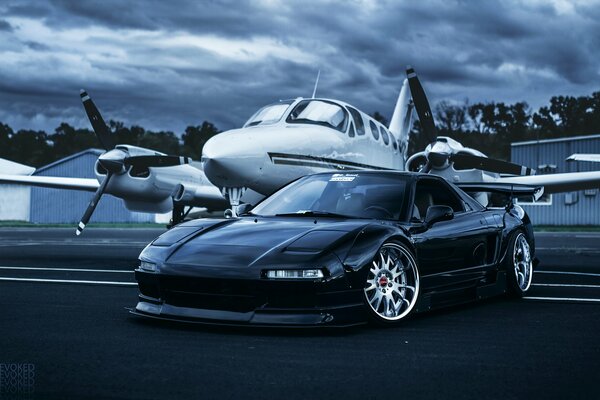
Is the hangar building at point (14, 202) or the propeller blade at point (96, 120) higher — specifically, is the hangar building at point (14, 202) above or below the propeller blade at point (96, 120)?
below

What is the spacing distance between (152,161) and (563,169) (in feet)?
108

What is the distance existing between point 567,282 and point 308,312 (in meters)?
5.85

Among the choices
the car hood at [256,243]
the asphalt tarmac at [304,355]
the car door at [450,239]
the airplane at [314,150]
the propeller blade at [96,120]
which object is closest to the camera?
the asphalt tarmac at [304,355]

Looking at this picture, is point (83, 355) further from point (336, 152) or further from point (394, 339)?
point (336, 152)

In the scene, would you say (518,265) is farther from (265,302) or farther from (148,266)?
(148,266)

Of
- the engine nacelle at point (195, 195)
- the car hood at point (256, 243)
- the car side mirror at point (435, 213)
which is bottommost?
the car hood at point (256, 243)

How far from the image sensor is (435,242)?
726 cm

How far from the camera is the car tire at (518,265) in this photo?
8578 millimetres

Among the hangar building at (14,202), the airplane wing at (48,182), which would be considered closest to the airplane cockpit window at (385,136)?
the airplane wing at (48,182)

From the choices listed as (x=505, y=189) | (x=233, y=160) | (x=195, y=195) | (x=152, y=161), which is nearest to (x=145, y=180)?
(x=152, y=161)

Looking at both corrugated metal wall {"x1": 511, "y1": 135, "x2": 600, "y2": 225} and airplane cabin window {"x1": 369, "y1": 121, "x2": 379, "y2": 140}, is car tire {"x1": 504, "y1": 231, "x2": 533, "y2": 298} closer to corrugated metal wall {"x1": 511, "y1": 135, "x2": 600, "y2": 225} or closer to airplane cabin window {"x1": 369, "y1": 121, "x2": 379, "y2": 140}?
airplane cabin window {"x1": 369, "y1": 121, "x2": 379, "y2": 140}

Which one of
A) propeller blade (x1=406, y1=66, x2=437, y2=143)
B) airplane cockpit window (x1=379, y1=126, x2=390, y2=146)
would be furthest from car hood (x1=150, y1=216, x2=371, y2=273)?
propeller blade (x1=406, y1=66, x2=437, y2=143)

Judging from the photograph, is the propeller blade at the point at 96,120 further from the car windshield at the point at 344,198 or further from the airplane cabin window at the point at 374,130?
the car windshield at the point at 344,198

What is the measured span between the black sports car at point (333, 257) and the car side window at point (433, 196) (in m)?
0.01
